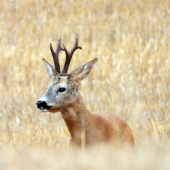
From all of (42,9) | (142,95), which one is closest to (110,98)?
(142,95)

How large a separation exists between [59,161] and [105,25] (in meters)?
10.9

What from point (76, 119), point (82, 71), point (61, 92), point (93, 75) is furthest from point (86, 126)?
point (93, 75)

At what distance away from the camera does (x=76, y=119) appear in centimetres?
600

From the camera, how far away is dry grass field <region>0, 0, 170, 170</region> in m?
3.80

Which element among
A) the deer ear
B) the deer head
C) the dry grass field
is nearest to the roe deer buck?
the deer head

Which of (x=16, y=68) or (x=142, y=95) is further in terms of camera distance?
(x=16, y=68)

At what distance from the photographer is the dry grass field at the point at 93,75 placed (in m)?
3.80

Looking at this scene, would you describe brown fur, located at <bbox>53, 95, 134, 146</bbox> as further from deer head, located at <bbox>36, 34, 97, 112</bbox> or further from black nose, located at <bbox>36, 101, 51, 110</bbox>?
black nose, located at <bbox>36, 101, 51, 110</bbox>

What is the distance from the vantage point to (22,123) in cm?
889

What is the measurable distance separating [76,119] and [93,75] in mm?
4820

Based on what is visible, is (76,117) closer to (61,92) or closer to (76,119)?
(76,119)

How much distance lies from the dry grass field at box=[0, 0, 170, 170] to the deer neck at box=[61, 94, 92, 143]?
376 millimetres

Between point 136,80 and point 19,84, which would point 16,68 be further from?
point 136,80

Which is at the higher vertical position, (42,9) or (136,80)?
(42,9)
